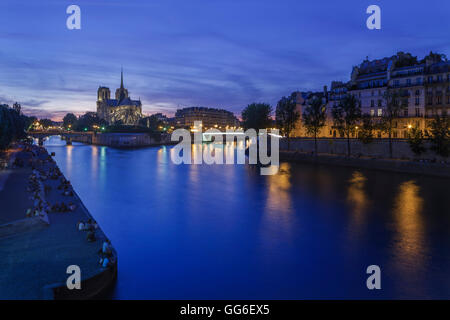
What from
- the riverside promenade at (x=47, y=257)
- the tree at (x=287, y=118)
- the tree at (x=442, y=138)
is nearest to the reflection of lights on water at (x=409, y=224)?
the tree at (x=442, y=138)

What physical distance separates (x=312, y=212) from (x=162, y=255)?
1280cm

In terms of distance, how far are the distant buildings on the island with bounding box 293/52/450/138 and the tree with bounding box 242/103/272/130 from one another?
20720mm

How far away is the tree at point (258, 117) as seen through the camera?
8112cm

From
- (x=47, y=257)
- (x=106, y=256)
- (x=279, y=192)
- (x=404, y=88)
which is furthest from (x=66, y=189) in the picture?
(x=404, y=88)

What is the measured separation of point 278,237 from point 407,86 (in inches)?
1715

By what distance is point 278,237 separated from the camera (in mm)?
19641

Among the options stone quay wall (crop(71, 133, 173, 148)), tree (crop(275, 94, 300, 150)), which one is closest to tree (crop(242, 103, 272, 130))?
tree (crop(275, 94, 300, 150))

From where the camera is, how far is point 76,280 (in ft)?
34.1

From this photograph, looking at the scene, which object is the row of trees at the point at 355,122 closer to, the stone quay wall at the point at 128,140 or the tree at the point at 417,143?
the tree at the point at 417,143

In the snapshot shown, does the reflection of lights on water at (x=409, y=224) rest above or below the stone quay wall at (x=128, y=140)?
below

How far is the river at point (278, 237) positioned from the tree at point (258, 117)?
4373cm

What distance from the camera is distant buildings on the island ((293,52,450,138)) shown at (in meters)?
48.4

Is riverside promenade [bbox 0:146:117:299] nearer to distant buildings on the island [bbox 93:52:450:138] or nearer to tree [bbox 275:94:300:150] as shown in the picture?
distant buildings on the island [bbox 93:52:450:138]
